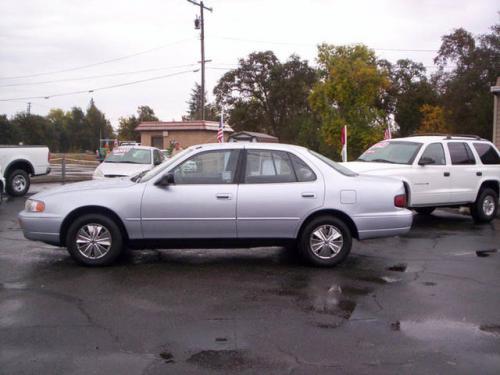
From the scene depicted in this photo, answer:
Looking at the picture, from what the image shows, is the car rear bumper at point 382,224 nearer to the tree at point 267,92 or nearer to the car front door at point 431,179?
the car front door at point 431,179

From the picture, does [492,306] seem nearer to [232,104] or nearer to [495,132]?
[495,132]

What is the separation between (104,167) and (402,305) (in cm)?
1086

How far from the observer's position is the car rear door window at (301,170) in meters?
7.47

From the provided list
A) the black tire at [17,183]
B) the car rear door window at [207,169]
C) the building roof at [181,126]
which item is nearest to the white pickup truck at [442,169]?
the car rear door window at [207,169]

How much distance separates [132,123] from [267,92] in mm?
31315

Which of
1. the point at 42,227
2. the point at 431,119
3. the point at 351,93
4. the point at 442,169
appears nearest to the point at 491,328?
the point at 42,227

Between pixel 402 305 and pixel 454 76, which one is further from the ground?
pixel 454 76

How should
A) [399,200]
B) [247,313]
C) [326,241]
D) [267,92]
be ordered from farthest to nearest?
[267,92] < [399,200] < [326,241] < [247,313]

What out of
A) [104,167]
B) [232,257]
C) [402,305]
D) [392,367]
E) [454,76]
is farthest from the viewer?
[454,76]

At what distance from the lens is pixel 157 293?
6.19m

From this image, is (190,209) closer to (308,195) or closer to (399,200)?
(308,195)

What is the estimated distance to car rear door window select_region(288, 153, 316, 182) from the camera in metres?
7.47

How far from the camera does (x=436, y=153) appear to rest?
11.8 metres

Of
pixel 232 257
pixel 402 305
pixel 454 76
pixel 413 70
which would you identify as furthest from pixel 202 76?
pixel 413 70
